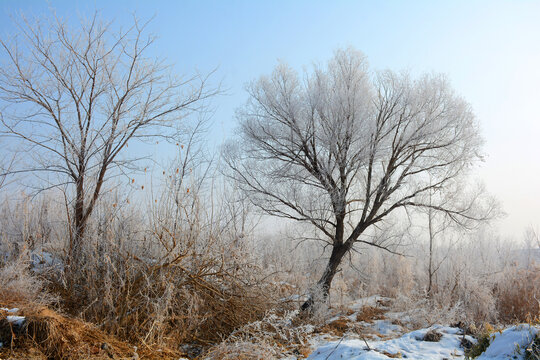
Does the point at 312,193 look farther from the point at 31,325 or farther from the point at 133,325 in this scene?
the point at 31,325

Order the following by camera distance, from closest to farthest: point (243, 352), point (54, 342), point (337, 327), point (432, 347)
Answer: point (54, 342), point (243, 352), point (432, 347), point (337, 327)

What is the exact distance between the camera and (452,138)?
8.58 meters

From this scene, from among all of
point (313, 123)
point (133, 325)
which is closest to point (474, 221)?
point (313, 123)

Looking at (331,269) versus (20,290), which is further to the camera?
(331,269)

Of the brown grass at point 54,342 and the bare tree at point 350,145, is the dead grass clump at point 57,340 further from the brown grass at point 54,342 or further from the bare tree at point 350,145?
the bare tree at point 350,145

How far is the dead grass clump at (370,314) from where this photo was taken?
855 centimetres

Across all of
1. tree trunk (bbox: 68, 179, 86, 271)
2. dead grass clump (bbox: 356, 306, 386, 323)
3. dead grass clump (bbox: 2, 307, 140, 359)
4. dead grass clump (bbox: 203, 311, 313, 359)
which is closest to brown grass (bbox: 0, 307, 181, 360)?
Result: dead grass clump (bbox: 2, 307, 140, 359)

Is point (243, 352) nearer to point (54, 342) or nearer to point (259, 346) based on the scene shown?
point (259, 346)

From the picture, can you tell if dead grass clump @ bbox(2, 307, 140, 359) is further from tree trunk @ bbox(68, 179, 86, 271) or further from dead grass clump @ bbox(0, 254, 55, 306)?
tree trunk @ bbox(68, 179, 86, 271)

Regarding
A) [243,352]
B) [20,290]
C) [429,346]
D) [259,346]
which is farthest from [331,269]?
[20,290]

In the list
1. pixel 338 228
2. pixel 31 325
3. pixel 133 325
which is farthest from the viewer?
pixel 338 228

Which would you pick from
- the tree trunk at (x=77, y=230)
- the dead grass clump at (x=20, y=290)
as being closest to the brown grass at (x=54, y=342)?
the dead grass clump at (x=20, y=290)

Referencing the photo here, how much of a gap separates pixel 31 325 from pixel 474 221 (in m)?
9.15

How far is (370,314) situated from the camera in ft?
29.4
